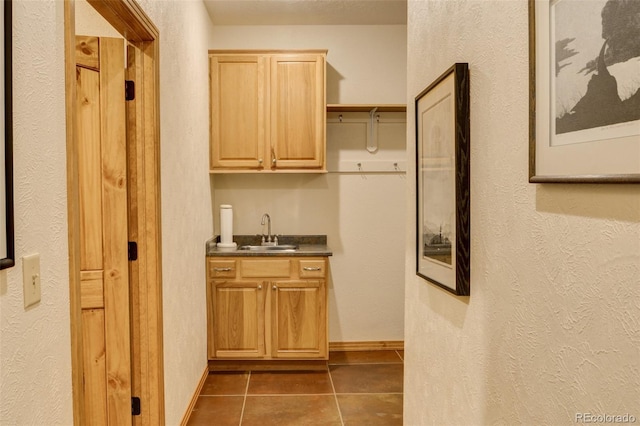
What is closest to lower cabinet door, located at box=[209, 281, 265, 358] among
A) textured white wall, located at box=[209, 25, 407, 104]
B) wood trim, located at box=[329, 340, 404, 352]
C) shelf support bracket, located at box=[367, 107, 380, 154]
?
wood trim, located at box=[329, 340, 404, 352]

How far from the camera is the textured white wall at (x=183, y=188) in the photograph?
2482 millimetres

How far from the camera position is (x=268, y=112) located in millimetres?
3918

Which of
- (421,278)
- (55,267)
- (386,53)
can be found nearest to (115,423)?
(55,267)

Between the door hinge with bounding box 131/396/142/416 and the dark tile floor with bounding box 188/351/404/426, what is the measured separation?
0.69 m

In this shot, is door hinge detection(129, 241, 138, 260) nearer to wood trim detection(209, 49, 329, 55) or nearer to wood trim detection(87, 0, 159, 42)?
wood trim detection(87, 0, 159, 42)

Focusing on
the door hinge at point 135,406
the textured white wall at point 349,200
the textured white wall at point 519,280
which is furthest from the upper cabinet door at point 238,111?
the textured white wall at point 519,280

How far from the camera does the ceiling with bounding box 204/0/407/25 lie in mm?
3727

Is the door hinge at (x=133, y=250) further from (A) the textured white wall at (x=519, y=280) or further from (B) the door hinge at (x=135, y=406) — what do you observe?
(A) the textured white wall at (x=519, y=280)

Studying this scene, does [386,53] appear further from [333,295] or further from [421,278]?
[421,278]

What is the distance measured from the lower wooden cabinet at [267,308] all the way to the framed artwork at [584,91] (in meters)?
2.81

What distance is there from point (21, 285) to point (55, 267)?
182mm

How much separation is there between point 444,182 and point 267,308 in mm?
2414

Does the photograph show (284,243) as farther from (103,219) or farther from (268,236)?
(103,219)

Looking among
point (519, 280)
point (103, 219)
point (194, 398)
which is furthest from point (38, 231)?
point (194, 398)
